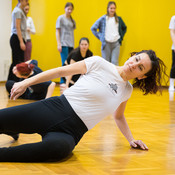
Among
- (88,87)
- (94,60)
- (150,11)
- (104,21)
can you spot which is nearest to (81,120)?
(88,87)

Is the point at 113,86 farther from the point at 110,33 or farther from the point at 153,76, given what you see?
the point at 110,33

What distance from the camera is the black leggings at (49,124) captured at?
1745 mm

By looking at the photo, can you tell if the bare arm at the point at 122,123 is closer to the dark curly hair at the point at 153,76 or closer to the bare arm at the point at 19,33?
the dark curly hair at the point at 153,76

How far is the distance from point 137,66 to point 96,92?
0.26m

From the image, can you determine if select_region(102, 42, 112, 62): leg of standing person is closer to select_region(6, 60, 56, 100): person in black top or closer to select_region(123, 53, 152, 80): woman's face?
select_region(6, 60, 56, 100): person in black top

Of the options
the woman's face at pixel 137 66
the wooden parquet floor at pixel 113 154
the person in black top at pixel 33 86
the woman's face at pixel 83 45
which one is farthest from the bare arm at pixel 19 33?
the woman's face at pixel 137 66

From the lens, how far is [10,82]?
4.94m

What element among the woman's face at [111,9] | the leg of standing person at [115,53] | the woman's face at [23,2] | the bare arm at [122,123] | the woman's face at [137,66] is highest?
the woman's face at [23,2]

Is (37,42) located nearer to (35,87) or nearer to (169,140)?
(35,87)

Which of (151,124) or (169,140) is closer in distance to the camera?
(169,140)

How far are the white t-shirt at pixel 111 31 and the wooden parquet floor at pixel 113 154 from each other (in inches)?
137

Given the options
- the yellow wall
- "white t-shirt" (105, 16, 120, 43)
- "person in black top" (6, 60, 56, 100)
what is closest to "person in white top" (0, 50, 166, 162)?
"person in black top" (6, 60, 56, 100)

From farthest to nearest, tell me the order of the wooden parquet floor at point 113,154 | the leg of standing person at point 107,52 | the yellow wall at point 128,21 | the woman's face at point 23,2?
1. the yellow wall at point 128,21
2. the leg of standing person at point 107,52
3. the woman's face at point 23,2
4. the wooden parquet floor at point 113,154

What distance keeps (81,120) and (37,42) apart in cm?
619
